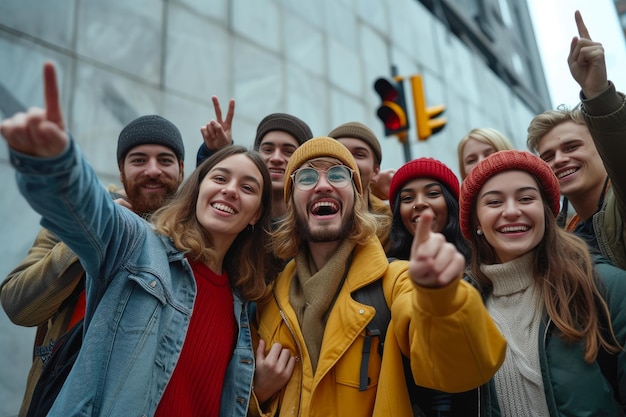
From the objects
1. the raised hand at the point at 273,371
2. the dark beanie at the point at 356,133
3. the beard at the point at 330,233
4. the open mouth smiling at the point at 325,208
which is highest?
the dark beanie at the point at 356,133

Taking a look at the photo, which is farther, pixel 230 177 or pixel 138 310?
pixel 230 177

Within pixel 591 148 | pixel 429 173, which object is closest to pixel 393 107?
pixel 429 173

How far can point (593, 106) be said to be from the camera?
216cm

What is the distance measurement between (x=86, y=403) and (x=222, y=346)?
67 cm

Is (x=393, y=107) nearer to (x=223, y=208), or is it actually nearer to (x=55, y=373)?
(x=223, y=208)

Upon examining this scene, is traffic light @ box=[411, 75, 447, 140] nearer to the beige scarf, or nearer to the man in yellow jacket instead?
the man in yellow jacket

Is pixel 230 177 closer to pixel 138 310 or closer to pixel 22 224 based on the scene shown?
pixel 138 310

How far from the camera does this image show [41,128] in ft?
4.68

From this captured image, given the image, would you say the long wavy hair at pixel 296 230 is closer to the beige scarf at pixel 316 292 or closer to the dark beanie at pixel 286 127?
the beige scarf at pixel 316 292

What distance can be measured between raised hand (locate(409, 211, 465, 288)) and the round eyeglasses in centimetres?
128

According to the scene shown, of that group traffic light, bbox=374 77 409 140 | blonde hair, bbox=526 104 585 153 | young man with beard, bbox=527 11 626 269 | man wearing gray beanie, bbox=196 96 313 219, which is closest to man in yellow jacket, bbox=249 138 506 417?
man wearing gray beanie, bbox=196 96 313 219

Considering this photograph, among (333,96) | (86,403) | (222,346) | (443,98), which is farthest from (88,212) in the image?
(443,98)

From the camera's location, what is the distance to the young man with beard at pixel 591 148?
213 centimetres

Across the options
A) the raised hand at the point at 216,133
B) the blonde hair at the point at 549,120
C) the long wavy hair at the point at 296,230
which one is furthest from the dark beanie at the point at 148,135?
the blonde hair at the point at 549,120
